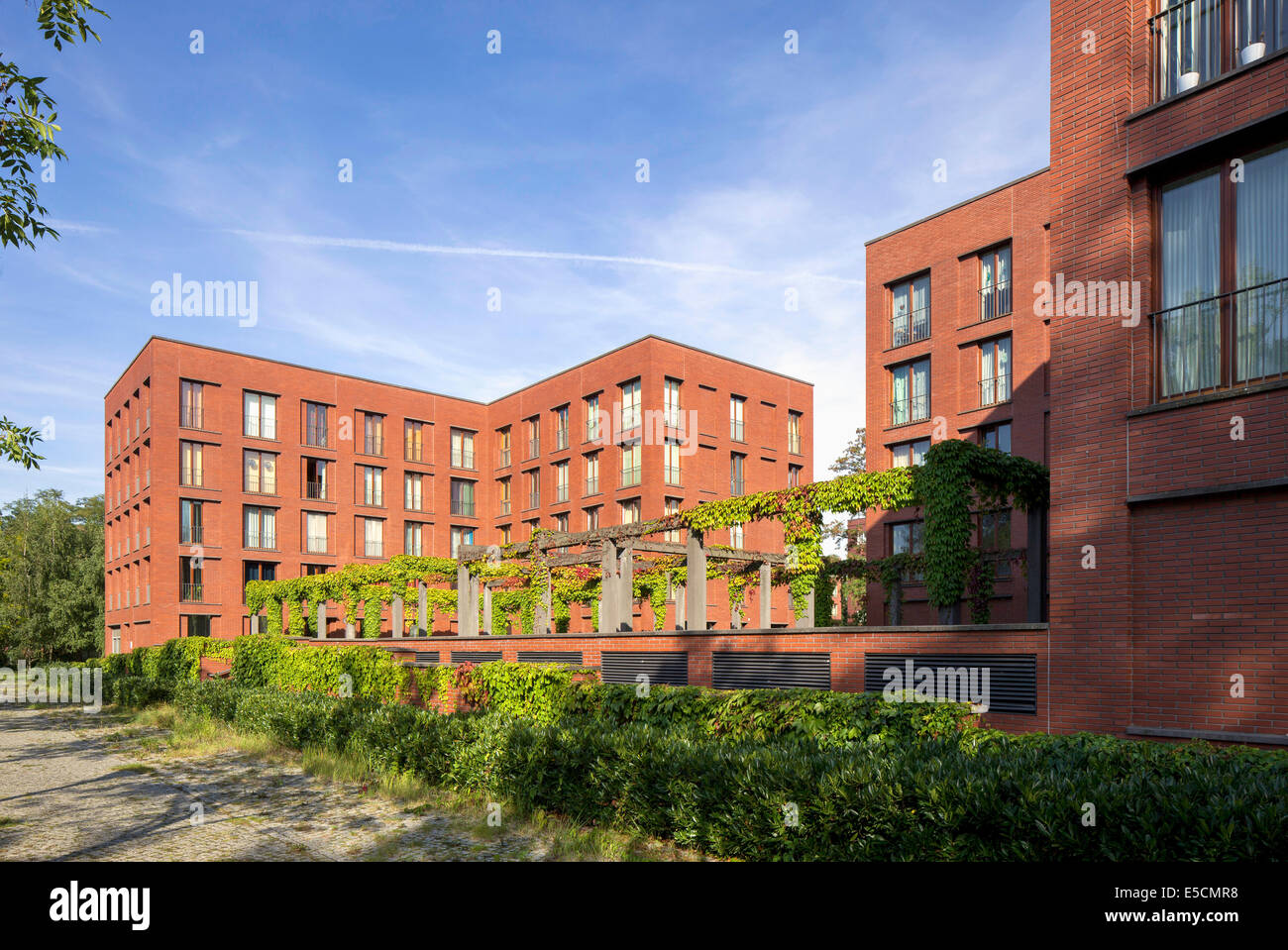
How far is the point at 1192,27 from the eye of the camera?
10.1 metres

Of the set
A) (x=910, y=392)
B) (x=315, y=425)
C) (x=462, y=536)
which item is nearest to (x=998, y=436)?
(x=910, y=392)

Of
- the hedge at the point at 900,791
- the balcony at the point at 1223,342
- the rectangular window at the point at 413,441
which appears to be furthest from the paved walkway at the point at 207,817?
the rectangular window at the point at 413,441

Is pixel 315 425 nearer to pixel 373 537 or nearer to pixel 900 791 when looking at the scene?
pixel 373 537

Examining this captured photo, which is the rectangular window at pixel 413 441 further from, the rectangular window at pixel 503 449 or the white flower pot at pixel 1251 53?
the white flower pot at pixel 1251 53

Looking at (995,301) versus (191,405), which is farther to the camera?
(191,405)

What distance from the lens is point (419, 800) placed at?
11.3m

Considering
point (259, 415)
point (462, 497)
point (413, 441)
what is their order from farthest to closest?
point (462, 497), point (413, 441), point (259, 415)

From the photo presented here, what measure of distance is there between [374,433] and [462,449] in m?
5.36

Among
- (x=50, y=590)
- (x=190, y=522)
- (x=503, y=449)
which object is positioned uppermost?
(x=503, y=449)

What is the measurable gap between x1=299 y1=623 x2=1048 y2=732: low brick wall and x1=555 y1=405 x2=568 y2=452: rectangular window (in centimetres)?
2495

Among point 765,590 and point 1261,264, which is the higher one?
point 1261,264

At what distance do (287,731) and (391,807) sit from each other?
5.97 meters

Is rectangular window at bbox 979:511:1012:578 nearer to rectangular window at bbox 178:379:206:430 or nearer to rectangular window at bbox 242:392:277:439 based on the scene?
rectangular window at bbox 242:392:277:439
